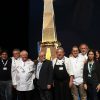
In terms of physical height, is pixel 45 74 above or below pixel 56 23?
below

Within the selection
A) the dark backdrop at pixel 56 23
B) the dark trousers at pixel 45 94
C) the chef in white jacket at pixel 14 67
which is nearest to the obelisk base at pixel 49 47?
the dark backdrop at pixel 56 23

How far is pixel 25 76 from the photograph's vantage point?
6.19 m

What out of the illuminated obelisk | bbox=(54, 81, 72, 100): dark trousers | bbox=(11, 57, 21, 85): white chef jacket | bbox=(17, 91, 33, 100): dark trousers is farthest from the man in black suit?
the illuminated obelisk

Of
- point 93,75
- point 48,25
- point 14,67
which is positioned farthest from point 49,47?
point 93,75

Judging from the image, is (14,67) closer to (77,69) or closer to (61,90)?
(61,90)

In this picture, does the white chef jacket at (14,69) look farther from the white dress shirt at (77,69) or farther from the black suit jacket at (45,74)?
the white dress shirt at (77,69)

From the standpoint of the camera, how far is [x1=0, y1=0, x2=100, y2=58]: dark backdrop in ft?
30.1

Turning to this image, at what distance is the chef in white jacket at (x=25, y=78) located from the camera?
6.20 meters

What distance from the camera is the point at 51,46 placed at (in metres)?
8.49

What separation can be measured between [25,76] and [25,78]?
0.12 feet

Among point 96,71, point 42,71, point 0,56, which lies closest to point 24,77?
point 42,71

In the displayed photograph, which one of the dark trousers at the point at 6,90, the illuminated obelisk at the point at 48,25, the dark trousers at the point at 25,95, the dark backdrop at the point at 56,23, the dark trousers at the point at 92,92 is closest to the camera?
the dark trousers at the point at 92,92

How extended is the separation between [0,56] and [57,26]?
301cm

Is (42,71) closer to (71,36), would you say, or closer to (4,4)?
(71,36)
